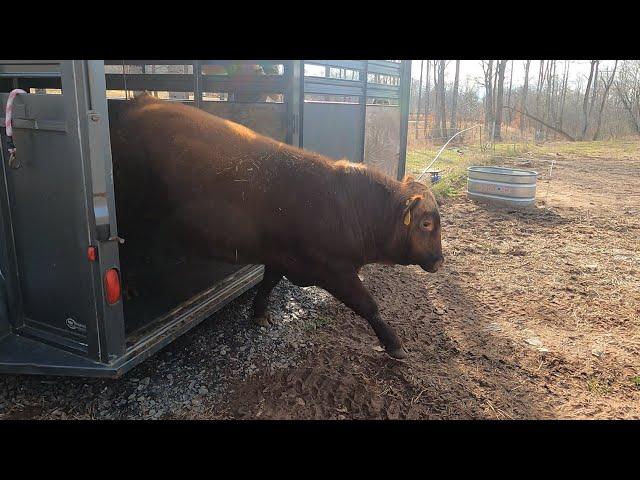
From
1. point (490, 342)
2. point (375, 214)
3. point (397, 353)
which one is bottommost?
point (490, 342)

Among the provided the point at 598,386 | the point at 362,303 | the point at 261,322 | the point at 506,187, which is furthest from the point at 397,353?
the point at 506,187

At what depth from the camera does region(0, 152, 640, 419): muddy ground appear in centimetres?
361

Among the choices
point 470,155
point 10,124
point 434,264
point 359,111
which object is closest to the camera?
point 10,124

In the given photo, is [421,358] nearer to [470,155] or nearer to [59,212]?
[59,212]

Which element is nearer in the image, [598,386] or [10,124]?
[10,124]

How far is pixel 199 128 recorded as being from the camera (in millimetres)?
4098

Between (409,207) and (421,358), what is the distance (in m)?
1.32

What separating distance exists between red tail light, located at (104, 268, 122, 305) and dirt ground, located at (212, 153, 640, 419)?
43.7 inches

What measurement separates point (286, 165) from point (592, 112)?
38.8m

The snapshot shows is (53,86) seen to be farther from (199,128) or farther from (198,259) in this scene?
(198,259)

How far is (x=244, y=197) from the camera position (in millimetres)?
4031

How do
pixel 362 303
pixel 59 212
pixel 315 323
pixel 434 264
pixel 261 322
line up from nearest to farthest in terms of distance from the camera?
pixel 59 212 → pixel 362 303 → pixel 434 264 → pixel 261 322 → pixel 315 323

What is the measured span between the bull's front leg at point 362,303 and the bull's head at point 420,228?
2.14 feet

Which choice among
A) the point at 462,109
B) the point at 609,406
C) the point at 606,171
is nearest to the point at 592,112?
the point at 462,109
